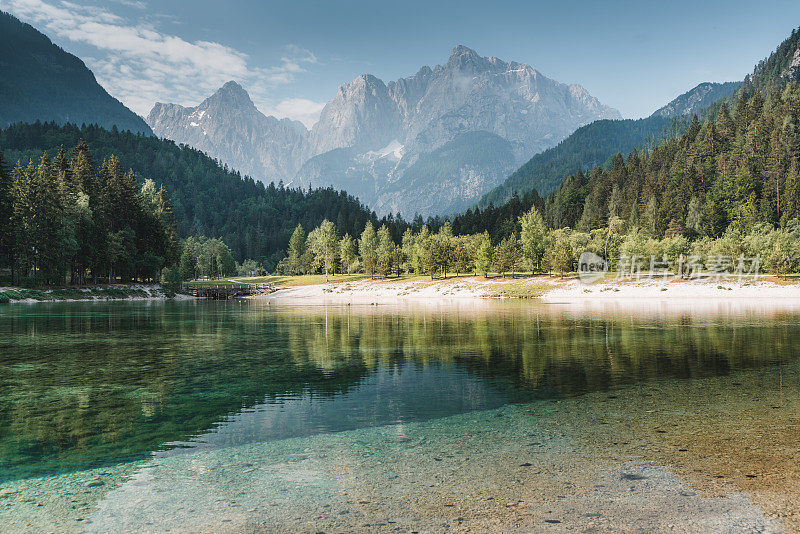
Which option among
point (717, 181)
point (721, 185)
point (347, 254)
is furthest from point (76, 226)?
point (721, 185)

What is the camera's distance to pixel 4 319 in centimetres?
4728

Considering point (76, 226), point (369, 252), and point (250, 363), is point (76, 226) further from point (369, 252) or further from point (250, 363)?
point (250, 363)

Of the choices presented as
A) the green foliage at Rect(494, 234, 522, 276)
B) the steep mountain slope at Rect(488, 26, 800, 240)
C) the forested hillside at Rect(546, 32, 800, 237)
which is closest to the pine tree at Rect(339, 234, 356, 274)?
the green foliage at Rect(494, 234, 522, 276)

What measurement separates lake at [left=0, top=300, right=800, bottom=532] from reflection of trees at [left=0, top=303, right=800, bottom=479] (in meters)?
0.13

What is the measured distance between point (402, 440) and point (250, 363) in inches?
550

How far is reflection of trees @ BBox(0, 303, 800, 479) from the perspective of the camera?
1245 centimetres

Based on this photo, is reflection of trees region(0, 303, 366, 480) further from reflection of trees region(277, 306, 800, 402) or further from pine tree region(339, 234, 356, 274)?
pine tree region(339, 234, 356, 274)

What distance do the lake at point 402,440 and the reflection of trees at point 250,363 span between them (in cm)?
13

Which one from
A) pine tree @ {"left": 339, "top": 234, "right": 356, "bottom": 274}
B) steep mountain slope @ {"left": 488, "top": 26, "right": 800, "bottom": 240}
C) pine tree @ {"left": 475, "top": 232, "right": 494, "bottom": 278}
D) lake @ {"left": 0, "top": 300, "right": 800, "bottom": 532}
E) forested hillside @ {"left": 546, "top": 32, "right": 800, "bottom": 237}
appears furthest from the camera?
pine tree @ {"left": 339, "top": 234, "right": 356, "bottom": 274}

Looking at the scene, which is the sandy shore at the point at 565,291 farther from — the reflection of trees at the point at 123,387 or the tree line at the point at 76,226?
the reflection of trees at the point at 123,387

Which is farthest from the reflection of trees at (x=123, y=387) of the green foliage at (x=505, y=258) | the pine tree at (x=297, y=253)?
the pine tree at (x=297, y=253)

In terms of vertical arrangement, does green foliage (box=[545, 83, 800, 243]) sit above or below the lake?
above

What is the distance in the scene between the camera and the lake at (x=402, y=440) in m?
7.46

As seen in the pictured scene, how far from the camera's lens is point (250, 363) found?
915 inches
